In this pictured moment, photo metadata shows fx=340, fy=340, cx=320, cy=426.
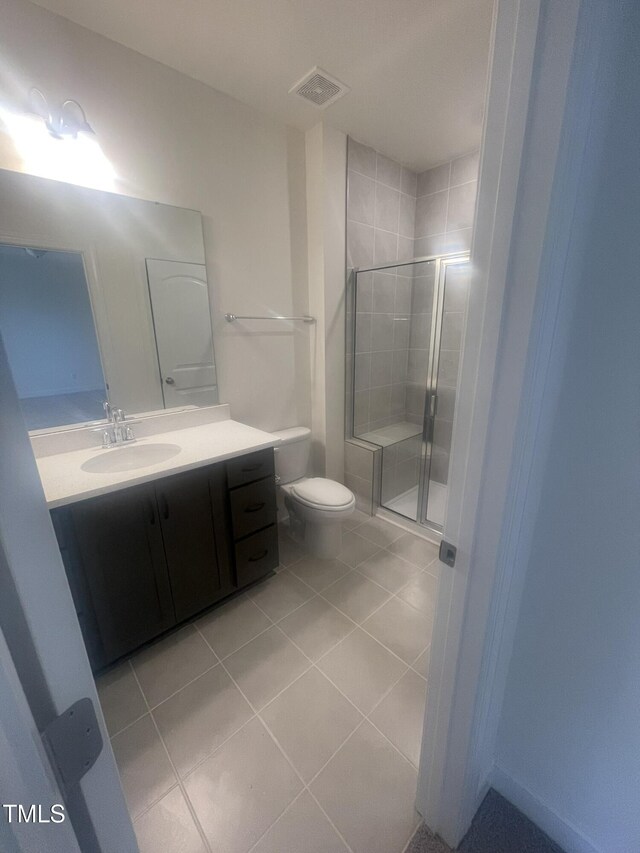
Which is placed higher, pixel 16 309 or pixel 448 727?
pixel 16 309

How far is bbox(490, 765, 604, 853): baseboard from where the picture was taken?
2.97ft

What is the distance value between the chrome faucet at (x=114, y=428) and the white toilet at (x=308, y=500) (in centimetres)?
79

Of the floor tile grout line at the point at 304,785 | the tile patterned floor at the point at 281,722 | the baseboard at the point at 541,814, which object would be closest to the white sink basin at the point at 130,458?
the tile patterned floor at the point at 281,722

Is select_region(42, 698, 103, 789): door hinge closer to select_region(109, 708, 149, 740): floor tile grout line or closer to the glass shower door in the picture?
select_region(109, 708, 149, 740): floor tile grout line

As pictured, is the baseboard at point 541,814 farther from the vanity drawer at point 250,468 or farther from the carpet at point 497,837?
the vanity drawer at point 250,468

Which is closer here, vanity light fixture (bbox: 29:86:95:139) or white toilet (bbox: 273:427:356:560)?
vanity light fixture (bbox: 29:86:95:139)

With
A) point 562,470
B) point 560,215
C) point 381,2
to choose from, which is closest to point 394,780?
point 562,470

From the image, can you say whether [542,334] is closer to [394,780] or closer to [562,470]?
[562,470]

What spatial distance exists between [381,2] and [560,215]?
1.44 metres

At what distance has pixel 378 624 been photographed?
1.66 meters

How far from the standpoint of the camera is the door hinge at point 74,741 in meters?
0.35

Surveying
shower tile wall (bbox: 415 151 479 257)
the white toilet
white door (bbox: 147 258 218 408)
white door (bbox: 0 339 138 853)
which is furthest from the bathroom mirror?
shower tile wall (bbox: 415 151 479 257)

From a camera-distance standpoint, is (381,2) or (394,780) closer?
(394,780)

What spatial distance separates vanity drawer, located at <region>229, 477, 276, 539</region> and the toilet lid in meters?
0.28
